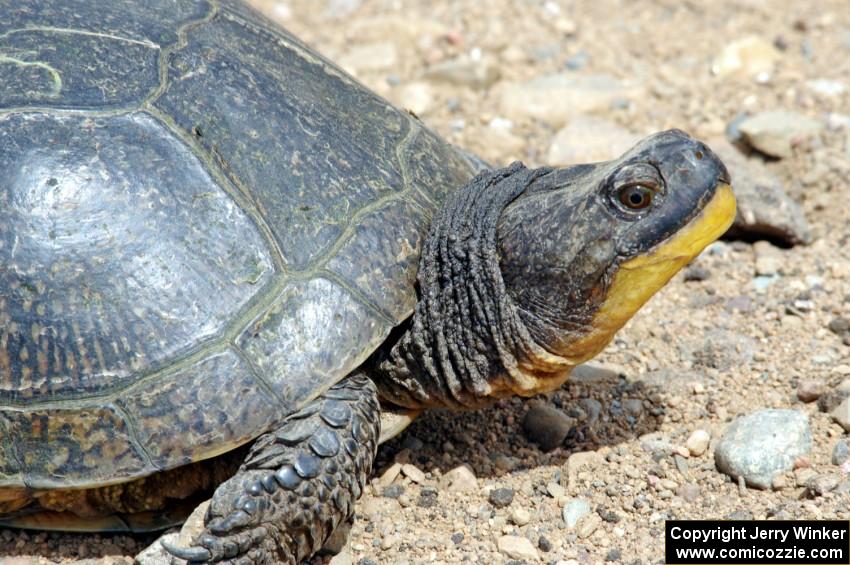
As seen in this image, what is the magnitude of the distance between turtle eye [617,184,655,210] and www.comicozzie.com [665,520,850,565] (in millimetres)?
1255

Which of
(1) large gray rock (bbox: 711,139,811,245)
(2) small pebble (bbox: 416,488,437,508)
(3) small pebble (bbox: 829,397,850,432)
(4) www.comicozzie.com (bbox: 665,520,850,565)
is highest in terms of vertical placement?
(1) large gray rock (bbox: 711,139,811,245)

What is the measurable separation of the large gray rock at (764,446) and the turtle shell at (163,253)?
1.49m

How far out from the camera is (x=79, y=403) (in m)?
3.56

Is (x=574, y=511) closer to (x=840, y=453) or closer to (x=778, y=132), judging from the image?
(x=840, y=453)

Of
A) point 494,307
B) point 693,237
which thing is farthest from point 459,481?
point 693,237

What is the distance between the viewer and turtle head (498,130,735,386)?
3688mm

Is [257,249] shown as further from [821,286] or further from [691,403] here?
[821,286]

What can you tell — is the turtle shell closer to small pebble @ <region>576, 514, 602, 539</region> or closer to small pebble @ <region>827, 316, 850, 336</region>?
small pebble @ <region>576, 514, 602, 539</region>

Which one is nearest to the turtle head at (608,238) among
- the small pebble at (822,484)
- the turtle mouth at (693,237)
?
the turtle mouth at (693,237)

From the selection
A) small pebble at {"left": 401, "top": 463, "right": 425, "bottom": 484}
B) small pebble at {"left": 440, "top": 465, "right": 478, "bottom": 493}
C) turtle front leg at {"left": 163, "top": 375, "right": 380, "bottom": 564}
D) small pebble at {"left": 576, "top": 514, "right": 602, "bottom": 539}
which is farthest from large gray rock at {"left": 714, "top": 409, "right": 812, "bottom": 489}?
turtle front leg at {"left": 163, "top": 375, "right": 380, "bottom": 564}

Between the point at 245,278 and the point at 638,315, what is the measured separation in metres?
Result: 2.44

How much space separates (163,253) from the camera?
3682 mm

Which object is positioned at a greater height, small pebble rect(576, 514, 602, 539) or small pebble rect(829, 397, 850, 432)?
small pebble rect(829, 397, 850, 432)

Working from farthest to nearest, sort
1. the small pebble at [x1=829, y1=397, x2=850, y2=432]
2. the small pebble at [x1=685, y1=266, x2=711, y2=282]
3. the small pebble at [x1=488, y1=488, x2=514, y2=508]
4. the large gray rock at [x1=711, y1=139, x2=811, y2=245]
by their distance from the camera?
the large gray rock at [x1=711, y1=139, x2=811, y2=245]
the small pebble at [x1=685, y1=266, x2=711, y2=282]
the small pebble at [x1=829, y1=397, x2=850, y2=432]
the small pebble at [x1=488, y1=488, x2=514, y2=508]
